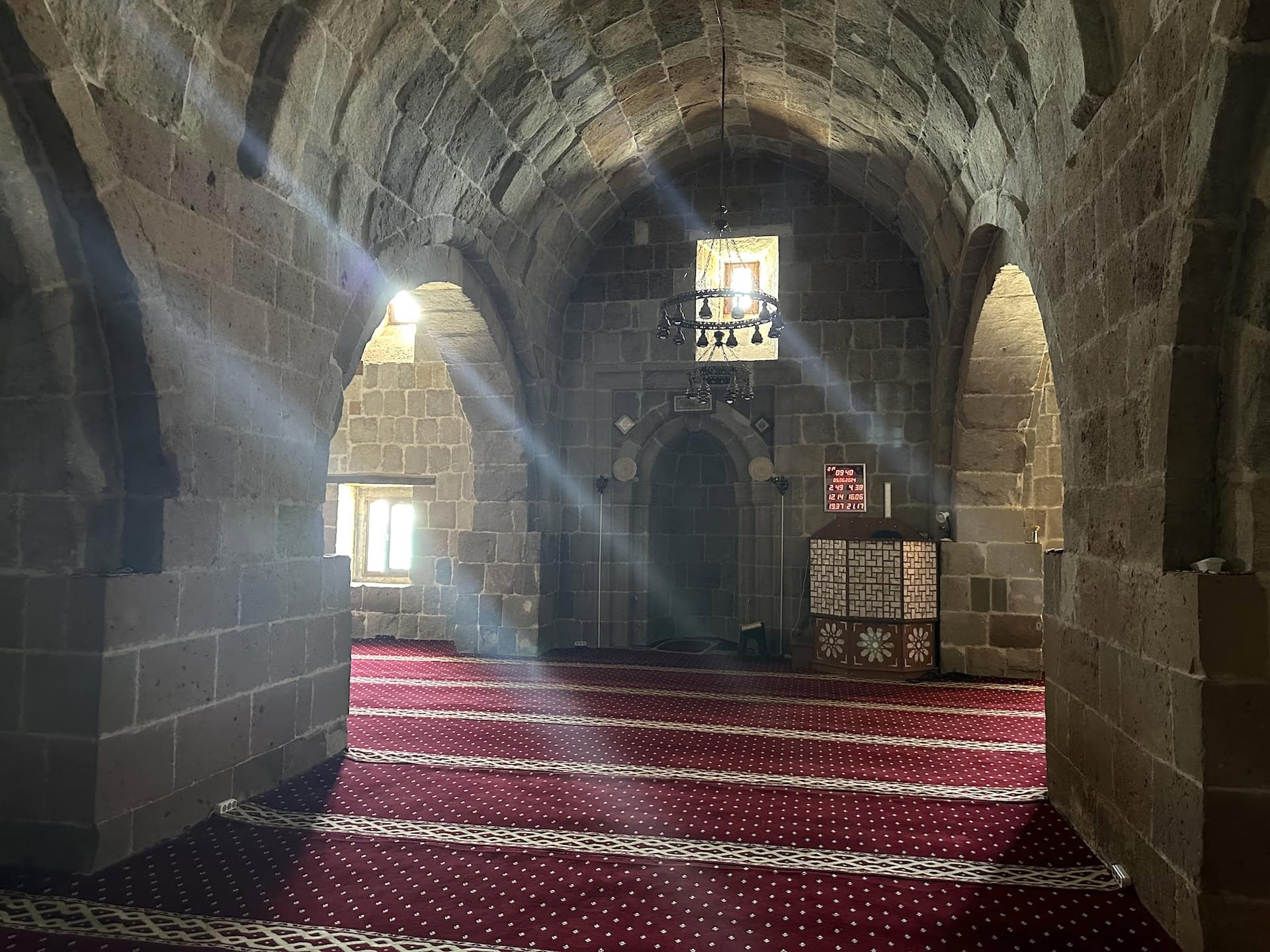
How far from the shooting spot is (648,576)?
329 inches

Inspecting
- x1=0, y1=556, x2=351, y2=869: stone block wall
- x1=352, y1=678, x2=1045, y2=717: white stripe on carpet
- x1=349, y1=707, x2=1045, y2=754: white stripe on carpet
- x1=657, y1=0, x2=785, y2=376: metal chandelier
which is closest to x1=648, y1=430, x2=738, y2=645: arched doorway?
x1=657, y1=0, x2=785, y2=376: metal chandelier

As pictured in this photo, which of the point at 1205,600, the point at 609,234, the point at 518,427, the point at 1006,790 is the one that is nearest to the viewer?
the point at 1205,600

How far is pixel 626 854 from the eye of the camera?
10.1ft

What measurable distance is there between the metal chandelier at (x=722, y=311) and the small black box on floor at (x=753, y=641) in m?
1.94

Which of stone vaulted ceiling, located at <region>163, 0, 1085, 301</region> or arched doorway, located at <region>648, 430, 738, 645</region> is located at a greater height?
stone vaulted ceiling, located at <region>163, 0, 1085, 301</region>

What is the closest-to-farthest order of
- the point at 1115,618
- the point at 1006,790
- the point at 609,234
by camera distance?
the point at 1115,618 < the point at 1006,790 < the point at 609,234

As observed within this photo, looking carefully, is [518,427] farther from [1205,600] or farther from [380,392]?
[1205,600]

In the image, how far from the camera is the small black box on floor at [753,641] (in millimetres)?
7598

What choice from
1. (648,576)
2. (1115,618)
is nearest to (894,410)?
(648,576)

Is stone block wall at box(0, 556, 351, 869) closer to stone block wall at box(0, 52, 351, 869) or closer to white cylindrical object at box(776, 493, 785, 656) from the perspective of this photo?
stone block wall at box(0, 52, 351, 869)

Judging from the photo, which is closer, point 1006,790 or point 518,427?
point 1006,790

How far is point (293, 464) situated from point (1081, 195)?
335 centimetres

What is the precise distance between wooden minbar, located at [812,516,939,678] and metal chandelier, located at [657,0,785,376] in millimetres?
1503

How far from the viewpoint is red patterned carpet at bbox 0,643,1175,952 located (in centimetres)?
251
